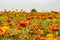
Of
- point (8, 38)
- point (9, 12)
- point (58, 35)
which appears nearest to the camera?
point (8, 38)

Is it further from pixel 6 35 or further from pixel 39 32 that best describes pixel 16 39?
pixel 39 32

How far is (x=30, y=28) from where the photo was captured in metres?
7.62

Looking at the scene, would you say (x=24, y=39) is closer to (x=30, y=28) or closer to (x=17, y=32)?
(x=17, y=32)

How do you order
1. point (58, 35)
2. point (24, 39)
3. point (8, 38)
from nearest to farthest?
point (24, 39)
point (8, 38)
point (58, 35)

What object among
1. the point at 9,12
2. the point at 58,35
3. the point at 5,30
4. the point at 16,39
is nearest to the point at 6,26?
the point at 5,30

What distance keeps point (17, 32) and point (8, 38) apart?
1.59 ft

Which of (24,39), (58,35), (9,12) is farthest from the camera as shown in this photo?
(9,12)

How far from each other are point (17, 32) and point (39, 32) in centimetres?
58

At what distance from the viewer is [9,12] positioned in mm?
14430

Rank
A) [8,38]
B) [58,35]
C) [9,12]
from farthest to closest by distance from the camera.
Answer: [9,12] < [58,35] < [8,38]

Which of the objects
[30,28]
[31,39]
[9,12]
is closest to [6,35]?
[31,39]

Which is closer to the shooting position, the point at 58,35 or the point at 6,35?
the point at 6,35

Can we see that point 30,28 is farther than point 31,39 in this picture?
Yes

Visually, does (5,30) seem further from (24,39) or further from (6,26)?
(24,39)
